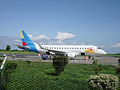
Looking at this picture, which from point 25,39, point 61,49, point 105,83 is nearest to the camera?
point 105,83

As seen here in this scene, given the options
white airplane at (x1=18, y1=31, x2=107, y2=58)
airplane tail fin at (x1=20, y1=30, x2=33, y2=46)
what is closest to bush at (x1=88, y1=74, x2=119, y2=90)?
white airplane at (x1=18, y1=31, x2=107, y2=58)

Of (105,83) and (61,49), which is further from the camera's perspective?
(61,49)

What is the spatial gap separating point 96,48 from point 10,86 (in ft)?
116

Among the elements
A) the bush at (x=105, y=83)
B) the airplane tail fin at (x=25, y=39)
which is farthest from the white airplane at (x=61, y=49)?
the bush at (x=105, y=83)

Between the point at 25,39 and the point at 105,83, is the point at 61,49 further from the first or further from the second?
the point at 105,83

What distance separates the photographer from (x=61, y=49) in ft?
142

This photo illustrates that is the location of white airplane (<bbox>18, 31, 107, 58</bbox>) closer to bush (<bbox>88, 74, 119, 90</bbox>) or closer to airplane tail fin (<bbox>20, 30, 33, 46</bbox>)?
airplane tail fin (<bbox>20, 30, 33, 46</bbox>)

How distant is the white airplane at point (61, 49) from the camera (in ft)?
135

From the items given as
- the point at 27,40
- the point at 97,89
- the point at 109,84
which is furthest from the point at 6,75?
the point at 27,40

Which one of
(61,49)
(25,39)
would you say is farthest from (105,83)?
(25,39)

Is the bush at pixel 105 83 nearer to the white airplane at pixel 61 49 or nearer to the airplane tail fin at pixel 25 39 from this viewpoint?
the white airplane at pixel 61 49

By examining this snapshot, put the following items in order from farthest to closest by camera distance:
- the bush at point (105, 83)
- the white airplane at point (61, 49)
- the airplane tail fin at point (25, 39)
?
the airplane tail fin at point (25, 39), the white airplane at point (61, 49), the bush at point (105, 83)

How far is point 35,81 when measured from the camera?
8734mm

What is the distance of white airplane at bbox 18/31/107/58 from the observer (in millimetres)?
41188
